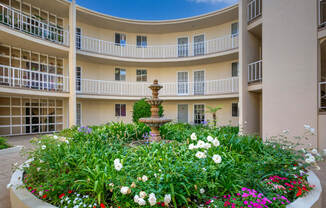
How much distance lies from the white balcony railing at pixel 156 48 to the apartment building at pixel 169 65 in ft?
0.28

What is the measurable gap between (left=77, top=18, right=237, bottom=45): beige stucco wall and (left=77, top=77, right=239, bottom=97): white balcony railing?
411cm

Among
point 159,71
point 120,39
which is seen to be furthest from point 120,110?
point 120,39

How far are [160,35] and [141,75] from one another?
4186mm

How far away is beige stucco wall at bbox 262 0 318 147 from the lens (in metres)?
6.57

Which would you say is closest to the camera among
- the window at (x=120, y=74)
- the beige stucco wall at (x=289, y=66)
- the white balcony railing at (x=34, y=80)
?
the beige stucco wall at (x=289, y=66)

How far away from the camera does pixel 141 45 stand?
16.1 metres

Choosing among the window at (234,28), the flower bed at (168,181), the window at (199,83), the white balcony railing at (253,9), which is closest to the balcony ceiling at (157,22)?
the window at (234,28)

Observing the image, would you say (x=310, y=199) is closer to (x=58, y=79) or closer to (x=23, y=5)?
(x=58, y=79)

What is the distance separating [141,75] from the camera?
53.0 ft

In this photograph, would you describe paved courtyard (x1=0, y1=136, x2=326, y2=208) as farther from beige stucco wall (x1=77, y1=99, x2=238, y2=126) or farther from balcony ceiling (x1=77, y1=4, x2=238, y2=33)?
balcony ceiling (x1=77, y1=4, x2=238, y2=33)

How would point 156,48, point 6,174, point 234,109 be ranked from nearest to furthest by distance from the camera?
point 6,174
point 234,109
point 156,48

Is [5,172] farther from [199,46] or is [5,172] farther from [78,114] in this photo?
[199,46]

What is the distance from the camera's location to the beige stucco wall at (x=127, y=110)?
14.4m

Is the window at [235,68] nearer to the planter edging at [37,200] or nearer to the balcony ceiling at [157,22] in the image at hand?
the balcony ceiling at [157,22]
